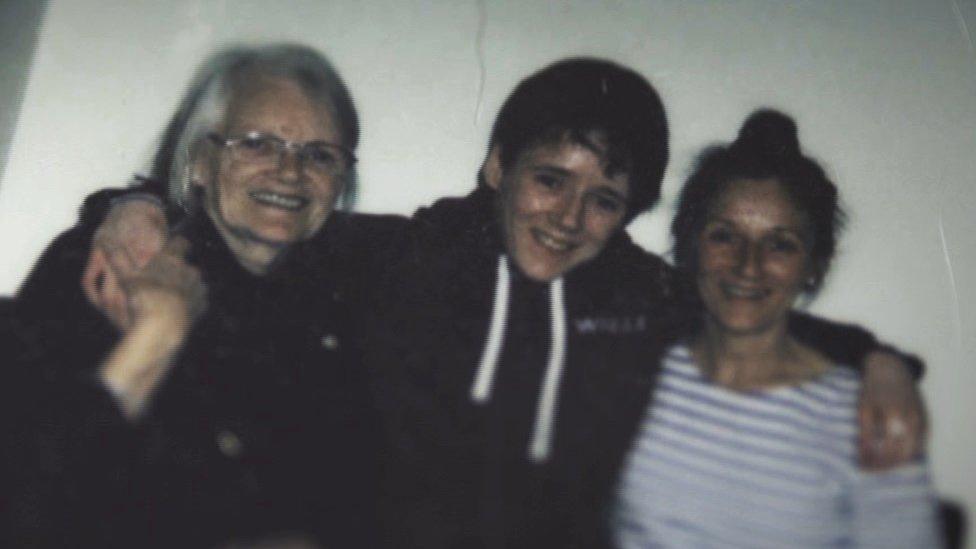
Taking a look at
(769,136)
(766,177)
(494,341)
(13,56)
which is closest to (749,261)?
(766,177)

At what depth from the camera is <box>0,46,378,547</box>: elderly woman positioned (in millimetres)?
846

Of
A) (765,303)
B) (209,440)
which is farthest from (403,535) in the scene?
(765,303)

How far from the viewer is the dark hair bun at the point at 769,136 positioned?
3.53 ft

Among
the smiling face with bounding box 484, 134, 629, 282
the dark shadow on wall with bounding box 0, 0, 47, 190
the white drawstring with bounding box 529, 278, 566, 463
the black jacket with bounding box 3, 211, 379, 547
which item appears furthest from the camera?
the dark shadow on wall with bounding box 0, 0, 47, 190

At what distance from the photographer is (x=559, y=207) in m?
1.07

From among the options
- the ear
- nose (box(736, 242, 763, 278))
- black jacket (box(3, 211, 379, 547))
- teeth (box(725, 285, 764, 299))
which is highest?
the ear

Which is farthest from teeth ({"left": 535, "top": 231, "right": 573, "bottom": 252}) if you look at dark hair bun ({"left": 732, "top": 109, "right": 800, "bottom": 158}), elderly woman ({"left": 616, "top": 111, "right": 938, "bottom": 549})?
dark hair bun ({"left": 732, "top": 109, "right": 800, "bottom": 158})

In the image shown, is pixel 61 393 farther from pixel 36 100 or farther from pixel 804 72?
pixel 804 72

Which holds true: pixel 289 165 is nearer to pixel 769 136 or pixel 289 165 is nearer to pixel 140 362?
pixel 140 362

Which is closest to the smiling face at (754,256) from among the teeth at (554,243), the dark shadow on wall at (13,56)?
the teeth at (554,243)

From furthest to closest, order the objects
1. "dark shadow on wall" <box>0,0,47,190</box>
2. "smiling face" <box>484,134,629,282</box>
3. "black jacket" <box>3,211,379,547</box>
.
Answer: "dark shadow on wall" <box>0,0,47,190</box> < "smiling face" <box>484,134,629,282</box> < "black jacket" <box>3,211,379,547</box>

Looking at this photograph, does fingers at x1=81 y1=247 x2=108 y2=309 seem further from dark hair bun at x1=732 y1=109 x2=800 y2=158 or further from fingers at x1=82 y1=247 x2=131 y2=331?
dark hair bun at x1=732 y1=109 x2=800 y2=158

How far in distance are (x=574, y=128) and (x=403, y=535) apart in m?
0.68

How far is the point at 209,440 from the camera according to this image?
3.02 ft
